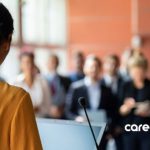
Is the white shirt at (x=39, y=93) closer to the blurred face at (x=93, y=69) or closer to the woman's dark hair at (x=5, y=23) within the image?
the blurred face at (x=93, y=69)

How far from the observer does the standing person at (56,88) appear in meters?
4.84

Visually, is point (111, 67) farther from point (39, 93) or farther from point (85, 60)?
point (85, 60)

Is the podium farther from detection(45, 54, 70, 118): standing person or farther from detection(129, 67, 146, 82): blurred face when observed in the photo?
detection(45, 54, 70, 118): standing person

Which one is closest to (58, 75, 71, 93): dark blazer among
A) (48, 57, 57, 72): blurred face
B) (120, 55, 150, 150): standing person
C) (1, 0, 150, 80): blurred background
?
(48, 57, 57, 72): blurred face

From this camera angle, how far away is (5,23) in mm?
1301

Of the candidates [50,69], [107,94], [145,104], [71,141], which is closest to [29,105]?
[71,141]

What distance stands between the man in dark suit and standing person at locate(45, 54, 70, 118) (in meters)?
0.58

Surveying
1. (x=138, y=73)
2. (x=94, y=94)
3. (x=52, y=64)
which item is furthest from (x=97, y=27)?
(x=138, y=73)

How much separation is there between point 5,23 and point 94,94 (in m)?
2.92

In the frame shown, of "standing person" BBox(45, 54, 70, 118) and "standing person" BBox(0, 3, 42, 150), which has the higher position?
"standing person" BBox(0, 3, 42, 150)

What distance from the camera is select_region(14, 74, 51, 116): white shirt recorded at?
420cm

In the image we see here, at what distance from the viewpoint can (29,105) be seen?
4.32 feet

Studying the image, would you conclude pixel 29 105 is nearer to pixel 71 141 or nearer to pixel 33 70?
pixel 71 141

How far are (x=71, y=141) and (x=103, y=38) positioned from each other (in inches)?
283
